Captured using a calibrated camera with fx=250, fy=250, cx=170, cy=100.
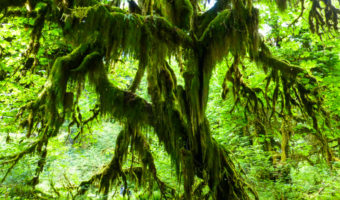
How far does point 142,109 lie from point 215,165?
163cm

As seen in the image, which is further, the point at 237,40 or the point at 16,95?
the point at 16,95

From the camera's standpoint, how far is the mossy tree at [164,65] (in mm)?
3229

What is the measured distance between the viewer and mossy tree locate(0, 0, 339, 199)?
10.6ft

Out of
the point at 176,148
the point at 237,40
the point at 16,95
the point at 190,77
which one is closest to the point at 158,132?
the point at 176,148

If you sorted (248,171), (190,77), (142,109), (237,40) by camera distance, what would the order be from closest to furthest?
(237,40) < (142,109) < (190,77) < (248,171)

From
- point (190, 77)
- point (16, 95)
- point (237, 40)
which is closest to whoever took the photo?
point (237, 40)

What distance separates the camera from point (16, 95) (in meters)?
6.92

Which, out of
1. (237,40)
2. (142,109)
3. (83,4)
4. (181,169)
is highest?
(83,4)

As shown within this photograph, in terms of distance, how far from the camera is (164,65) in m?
4.28

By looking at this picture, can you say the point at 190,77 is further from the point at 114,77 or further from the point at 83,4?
the point at 114,77

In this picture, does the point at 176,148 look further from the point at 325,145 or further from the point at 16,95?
the point at 16,95

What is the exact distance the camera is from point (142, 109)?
393 cm

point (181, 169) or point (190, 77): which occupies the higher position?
point (190, 77)

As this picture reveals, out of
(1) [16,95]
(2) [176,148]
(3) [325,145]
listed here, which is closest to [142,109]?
(2) [176,148]
